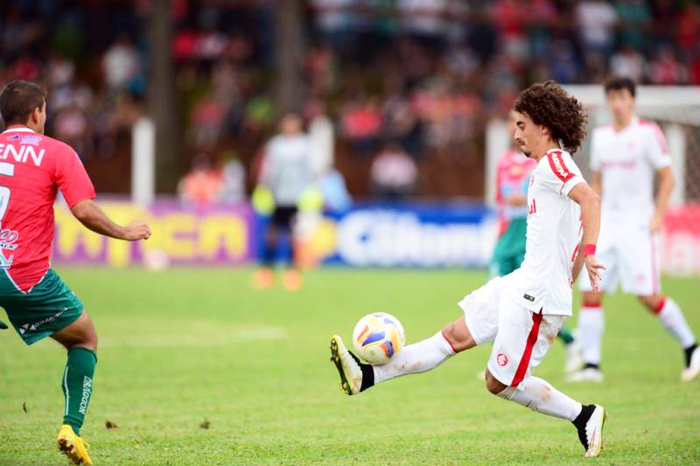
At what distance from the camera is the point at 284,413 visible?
852 cm

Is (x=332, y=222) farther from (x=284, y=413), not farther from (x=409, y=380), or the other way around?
(x=284, y=413)

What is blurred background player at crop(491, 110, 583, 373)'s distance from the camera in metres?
9.98

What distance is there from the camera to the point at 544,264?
6.69 m

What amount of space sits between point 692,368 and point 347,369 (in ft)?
14.8

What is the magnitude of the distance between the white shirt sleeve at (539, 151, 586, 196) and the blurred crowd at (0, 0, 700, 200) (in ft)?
70.5

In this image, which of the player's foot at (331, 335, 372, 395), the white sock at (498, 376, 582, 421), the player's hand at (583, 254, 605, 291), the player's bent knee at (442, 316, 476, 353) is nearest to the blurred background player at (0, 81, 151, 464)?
the player's foot at (331, 335, 372, 395)

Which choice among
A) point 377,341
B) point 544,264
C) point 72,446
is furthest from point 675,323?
point 72,446

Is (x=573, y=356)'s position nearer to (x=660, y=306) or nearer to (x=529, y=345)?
(x=660, y=306)

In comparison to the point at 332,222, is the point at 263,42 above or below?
above

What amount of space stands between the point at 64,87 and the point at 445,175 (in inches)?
380

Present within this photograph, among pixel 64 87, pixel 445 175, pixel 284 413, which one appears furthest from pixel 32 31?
pixel 284 413

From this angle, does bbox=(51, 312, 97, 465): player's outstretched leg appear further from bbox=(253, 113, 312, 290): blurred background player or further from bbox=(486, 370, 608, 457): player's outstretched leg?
bbox=(253, 113, 312, 290): blurred background player

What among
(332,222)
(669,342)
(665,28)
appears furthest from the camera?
(665,28)

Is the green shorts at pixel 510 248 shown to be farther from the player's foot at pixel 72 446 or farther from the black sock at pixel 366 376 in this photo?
the player's foot at pixel 72 446
